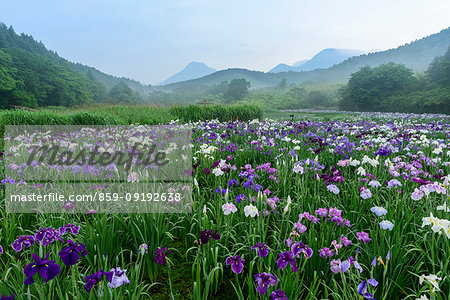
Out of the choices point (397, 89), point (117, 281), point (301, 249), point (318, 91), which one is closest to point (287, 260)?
point (301, 249)

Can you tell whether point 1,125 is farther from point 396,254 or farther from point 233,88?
point 233,88

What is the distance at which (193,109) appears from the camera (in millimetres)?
18469

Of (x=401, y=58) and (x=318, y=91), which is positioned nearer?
(x=318, y=91)

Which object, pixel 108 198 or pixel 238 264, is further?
pixel 108 198

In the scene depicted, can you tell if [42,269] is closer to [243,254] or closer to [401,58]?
[243,254]

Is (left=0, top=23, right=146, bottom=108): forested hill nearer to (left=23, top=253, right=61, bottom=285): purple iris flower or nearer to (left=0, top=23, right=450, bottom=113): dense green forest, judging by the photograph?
(left=0, top=23, right=450, bottom=113): dense green forest

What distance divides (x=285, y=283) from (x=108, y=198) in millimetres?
2872

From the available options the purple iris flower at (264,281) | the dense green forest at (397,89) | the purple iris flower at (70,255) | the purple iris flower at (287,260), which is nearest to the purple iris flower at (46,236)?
the purple iris flower at (70,255)

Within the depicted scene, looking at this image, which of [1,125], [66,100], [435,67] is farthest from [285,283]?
[66,100]

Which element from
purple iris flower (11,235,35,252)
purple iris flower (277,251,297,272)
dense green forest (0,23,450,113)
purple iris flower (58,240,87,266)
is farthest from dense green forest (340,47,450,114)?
purple iris flower (11,235,35,252)

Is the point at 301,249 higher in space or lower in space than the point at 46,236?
lower

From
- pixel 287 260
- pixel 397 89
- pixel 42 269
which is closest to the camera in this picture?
pixel 42 269

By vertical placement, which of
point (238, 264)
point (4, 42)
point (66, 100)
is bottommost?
point (238, 264)

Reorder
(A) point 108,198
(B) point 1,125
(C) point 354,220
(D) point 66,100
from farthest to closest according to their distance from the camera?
(D) point 66,100, (B) point 1,125, (A) point 108,198, (C) point 354,220
